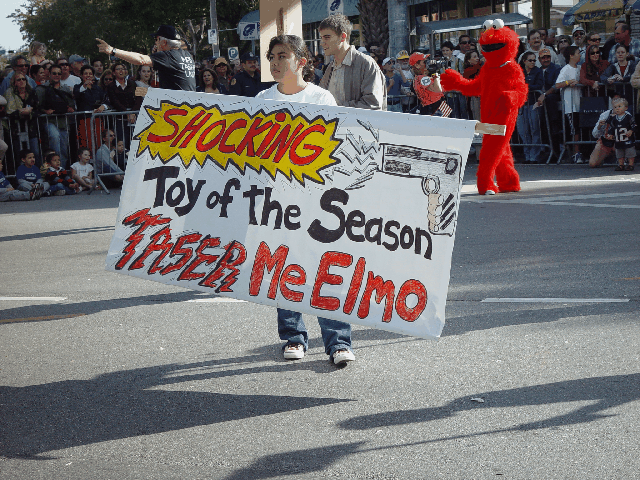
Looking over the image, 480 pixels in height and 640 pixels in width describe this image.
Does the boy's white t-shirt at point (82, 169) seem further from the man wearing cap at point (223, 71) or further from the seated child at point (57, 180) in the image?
the man wearing cap at point (223, 71)

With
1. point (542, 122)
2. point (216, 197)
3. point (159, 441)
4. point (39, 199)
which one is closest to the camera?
point (159, 441)

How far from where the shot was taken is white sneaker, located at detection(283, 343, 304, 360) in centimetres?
514

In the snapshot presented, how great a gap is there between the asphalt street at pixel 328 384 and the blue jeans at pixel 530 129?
8093 millimetres

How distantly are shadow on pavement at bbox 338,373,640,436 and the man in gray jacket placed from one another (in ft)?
8.96

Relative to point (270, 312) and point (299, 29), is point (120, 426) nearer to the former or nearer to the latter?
point (270, 312)

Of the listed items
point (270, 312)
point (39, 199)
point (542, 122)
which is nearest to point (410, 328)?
point (270, 312)

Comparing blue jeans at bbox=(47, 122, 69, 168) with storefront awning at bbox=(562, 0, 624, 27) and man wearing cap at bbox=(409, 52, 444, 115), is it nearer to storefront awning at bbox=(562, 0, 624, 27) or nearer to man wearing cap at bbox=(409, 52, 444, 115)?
man wearing cap at bbox=(409, 52, 444, 115)

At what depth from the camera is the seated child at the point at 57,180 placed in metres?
14.6

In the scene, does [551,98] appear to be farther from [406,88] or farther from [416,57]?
[406,88]

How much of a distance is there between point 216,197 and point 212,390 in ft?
3.41

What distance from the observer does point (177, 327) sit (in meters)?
6.02

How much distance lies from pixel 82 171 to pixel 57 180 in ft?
1.41

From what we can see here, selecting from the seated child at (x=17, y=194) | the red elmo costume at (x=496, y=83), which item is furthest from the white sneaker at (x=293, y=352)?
the seated child at (x=17, y=194)

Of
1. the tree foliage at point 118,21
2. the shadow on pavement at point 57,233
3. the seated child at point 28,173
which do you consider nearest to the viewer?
the shadow on pavement at point 57,233
